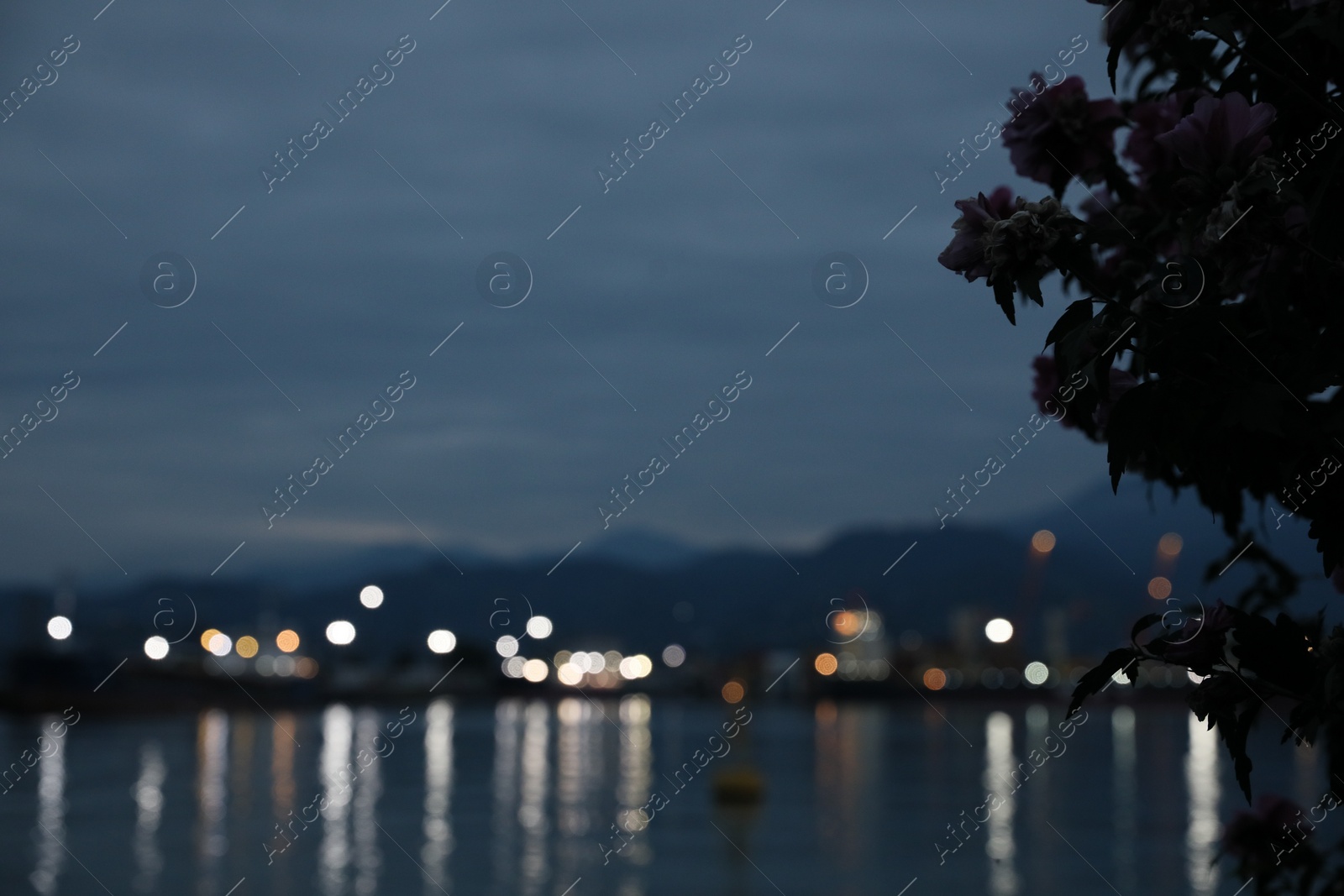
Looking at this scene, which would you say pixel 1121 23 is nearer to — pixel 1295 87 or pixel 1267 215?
pixel 1295 87

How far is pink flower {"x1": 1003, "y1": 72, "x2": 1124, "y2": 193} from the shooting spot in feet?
10.2

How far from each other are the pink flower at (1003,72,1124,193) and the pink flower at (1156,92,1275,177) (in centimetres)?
92

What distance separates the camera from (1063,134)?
3.14 m

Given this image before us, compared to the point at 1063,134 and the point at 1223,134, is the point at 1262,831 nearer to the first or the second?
the point at 1063,134

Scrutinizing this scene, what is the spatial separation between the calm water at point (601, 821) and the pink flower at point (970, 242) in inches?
106

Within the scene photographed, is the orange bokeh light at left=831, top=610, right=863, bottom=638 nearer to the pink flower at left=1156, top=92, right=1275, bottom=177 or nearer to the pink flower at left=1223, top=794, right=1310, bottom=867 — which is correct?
the pink flower at left=1223, top=794, right=1310, bottom=867

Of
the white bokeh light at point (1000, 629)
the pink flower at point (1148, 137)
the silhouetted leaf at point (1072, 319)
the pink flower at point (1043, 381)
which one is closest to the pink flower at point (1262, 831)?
the pink flower at point (1043, 381)

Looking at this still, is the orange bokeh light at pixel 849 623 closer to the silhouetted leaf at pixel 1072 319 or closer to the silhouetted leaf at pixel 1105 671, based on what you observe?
the silhouetted leaf at pixel 1105 671

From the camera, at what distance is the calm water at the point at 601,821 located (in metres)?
20.3

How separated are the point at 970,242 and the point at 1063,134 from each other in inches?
40.0

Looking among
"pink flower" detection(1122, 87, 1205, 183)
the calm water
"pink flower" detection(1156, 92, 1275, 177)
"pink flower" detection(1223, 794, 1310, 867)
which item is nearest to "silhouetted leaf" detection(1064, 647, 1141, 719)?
"pink flower" detection(1156, 92, 1275, 177)

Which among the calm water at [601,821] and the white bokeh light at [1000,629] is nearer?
the calm water at [601,821]

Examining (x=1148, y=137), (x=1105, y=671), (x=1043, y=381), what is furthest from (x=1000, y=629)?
(x=1105, y=671)

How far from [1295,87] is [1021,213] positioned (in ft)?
1.78
